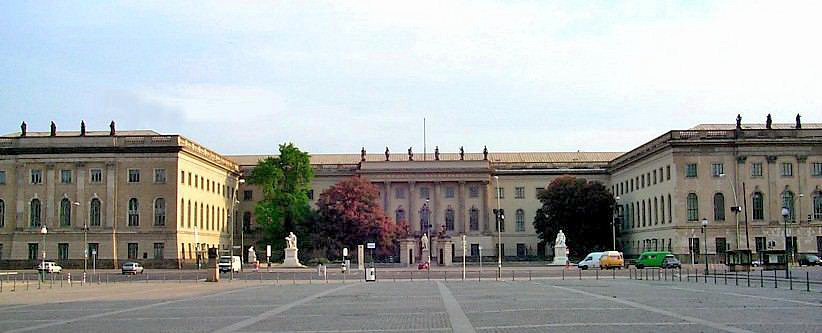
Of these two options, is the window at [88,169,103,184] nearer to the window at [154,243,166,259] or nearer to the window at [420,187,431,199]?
the window at [154,243,166,259]

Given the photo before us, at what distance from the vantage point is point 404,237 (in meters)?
120

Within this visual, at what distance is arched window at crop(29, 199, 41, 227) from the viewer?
107 metres

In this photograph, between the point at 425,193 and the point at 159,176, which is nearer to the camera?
the point at 159,176

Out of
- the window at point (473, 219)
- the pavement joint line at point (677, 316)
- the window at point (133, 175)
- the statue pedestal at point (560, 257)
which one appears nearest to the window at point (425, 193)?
the window at point (473, 219)

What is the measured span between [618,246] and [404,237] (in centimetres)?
2770

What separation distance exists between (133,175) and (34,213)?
10948 mm

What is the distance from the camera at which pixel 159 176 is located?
352 feet

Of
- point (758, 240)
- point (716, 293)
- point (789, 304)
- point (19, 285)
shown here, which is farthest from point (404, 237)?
point (789, 304)

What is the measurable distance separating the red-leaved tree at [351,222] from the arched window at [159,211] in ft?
59.7

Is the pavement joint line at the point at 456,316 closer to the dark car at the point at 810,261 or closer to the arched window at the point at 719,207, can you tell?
the dark car at the point at 810,261

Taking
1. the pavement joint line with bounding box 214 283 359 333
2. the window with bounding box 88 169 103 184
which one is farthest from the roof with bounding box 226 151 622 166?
the pavement joint line with bounding box 214 283 359 333

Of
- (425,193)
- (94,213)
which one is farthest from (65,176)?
(425,193)

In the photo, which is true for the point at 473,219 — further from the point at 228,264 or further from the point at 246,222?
the point at 228,264

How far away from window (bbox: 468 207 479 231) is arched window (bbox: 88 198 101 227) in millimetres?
51192
